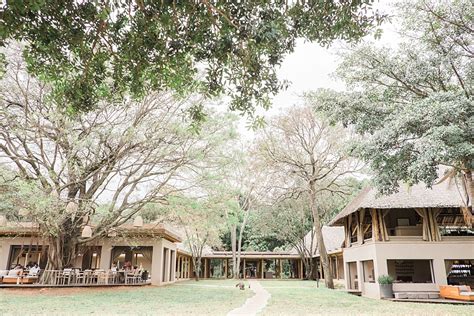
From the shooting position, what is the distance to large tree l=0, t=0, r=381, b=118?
4348 mm

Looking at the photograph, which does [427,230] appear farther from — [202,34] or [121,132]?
[202,34]

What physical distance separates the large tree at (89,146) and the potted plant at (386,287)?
8.91 m

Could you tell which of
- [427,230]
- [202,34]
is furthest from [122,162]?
[427,230]

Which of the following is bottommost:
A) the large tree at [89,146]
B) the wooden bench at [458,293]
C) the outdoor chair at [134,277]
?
the wooden bench at [458,293]

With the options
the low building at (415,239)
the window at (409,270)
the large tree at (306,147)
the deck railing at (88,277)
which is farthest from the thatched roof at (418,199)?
the deck railing at (88,277)

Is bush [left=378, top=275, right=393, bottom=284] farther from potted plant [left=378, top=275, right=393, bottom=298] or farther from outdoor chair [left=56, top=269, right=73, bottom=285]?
outdoor chair [left=56, top=269, right=73, bottom=285]

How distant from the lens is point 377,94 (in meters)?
12.4

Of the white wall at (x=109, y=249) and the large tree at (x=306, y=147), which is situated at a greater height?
the large tree at (x=306, y=147)

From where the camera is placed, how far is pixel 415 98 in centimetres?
1226

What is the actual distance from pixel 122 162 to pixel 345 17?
12.3 m

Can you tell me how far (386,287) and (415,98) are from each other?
7794 millimetres

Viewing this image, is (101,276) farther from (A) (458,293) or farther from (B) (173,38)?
(B) (173,38)

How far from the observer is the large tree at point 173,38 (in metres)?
4.35

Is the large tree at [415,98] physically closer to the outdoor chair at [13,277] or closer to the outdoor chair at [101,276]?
the outdoor chair at [101,276]
